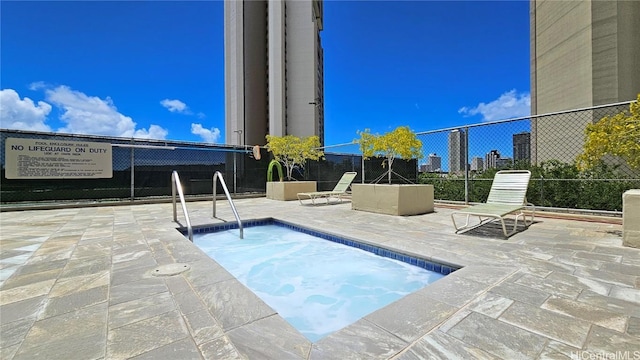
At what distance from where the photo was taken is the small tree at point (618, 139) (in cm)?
314

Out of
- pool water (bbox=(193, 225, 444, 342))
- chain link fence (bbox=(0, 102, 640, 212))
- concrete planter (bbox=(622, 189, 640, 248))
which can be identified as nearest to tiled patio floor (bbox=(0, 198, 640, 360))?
concrete planter (bbox=(622, 189, 640, 248))

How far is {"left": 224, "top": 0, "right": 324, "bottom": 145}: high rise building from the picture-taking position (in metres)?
36.2

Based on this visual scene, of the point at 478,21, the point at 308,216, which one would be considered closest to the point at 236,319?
the point at 308,216

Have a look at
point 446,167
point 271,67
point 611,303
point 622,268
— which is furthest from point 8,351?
point 271,67

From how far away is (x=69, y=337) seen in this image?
54.8 inches

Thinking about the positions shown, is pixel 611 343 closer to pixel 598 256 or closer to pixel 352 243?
pixel 598 256

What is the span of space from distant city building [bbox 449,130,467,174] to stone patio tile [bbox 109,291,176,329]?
654cm

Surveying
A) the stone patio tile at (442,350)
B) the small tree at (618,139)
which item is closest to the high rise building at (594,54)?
the small tree at (618,139)

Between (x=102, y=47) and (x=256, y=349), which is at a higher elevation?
(x=102, y=47)

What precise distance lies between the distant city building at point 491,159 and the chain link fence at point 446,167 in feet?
0.08

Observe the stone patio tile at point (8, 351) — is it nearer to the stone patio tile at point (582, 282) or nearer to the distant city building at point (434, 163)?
Result: the stone patio tile at point (582, 282)

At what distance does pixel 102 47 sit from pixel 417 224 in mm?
17301

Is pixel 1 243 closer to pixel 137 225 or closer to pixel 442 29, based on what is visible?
pixel 137 225

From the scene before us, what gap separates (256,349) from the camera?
1.28 meters
